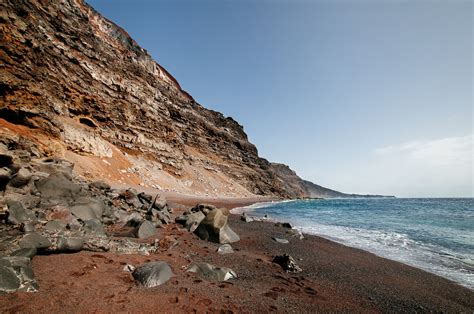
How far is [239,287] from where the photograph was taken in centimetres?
545

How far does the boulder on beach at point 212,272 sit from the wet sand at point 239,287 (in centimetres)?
21

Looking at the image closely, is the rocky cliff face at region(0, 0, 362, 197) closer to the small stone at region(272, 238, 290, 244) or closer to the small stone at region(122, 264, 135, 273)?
the small stone at region(122, 264, 135, 273)

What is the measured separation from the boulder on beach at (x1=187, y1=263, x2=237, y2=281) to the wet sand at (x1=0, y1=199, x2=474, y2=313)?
0.68ft

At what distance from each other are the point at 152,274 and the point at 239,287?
6.50 feet

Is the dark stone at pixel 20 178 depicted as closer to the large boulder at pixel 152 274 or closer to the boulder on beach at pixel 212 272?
the large boulder at pixel 152 274

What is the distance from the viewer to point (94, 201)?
9.93 m

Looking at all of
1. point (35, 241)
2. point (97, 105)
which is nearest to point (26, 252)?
point (35, 241)

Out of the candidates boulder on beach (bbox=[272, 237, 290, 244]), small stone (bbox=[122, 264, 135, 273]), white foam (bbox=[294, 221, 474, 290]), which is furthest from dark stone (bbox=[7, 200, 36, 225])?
white foam (bbox=[294, 221, 474, 290])

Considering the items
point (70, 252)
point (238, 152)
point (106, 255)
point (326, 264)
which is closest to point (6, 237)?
point (70, 252)

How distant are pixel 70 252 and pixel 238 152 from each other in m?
78.6

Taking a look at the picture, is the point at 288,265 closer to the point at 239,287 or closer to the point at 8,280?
the point at 239,287

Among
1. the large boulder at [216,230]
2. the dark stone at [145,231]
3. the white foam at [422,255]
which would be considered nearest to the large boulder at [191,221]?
the large boulder at [216,230]

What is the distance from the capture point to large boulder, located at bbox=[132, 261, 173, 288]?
5027 mm

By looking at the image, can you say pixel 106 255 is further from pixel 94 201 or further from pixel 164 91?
pixel 164 91
